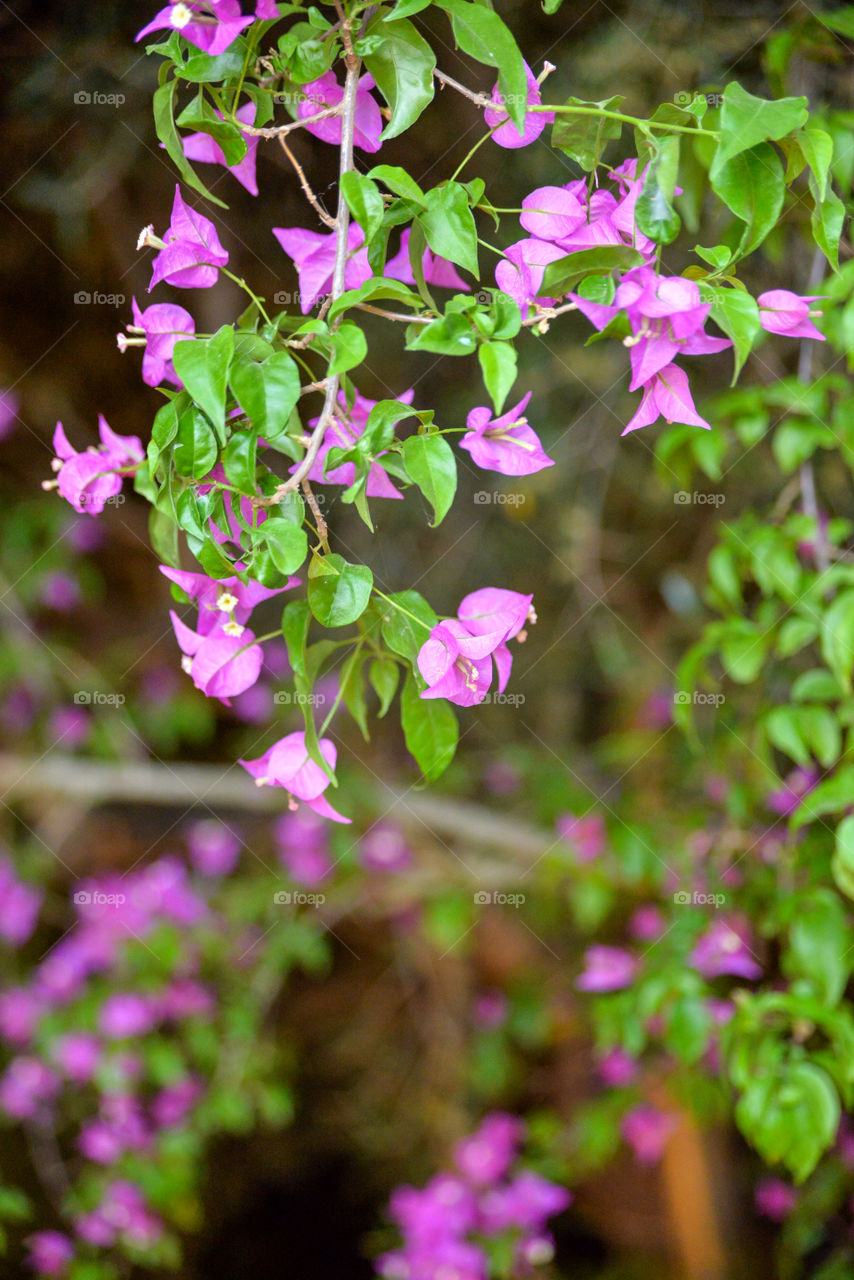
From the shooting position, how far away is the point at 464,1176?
149cm

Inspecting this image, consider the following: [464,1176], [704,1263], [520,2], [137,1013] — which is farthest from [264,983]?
[520,2]

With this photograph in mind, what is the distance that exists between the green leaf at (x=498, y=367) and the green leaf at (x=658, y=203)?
8 centimetres

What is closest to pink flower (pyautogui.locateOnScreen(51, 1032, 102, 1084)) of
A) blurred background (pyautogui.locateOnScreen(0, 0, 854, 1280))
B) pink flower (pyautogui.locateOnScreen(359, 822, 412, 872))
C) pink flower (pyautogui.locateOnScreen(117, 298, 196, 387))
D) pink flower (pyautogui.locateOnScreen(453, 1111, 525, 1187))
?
blurred background (pyautogui.locateOnScreen(0, 0, 854, 1280))

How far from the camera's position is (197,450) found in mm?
398

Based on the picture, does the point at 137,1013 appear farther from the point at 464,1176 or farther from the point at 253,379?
the point at 253,379

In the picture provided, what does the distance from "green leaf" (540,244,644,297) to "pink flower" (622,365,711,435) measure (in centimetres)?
6

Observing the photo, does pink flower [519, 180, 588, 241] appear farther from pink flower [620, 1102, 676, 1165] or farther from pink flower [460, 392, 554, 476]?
pink flower [620, 1102, 676, 1165]

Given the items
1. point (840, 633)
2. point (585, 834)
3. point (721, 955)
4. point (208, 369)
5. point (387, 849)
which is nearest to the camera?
point (208, 369)

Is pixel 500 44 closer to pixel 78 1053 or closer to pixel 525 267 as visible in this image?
pixel 525 267

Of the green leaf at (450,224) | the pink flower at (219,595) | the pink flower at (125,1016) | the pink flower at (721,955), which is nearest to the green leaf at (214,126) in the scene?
the green leaf at (450,224)

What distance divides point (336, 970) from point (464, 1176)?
2.20ft

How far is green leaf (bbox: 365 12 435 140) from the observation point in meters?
0.42

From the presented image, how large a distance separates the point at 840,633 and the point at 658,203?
396 millimetres

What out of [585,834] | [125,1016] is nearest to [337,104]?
[585,834]
